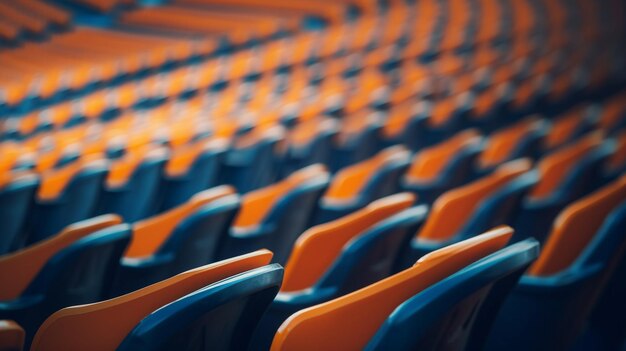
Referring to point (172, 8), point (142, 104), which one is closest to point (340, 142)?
point (142, 104)

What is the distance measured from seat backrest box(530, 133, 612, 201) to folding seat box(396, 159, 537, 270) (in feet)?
0.30

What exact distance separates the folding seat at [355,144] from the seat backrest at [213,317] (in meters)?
0.93

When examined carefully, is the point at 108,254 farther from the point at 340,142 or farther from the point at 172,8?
the point at 172,8

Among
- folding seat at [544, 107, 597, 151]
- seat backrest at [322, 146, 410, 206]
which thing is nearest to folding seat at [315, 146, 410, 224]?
seat backrest at [322, 146, 410, 206]

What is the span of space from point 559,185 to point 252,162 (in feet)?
1.57

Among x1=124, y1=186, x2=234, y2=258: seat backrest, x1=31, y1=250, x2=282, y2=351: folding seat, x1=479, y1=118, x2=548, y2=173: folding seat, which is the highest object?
x1=31, y1=250, x2=282, y2=351: folding seat

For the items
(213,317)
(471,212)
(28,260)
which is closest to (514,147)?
(471,212)

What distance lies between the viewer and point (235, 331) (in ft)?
1.25

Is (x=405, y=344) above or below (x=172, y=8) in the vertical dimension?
below

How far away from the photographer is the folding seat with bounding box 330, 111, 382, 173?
4.32ft

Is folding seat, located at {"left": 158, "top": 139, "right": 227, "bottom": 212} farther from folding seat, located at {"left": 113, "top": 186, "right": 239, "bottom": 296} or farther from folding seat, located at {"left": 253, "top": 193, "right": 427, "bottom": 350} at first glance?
folding seat, located at {"left": 253, "top": 193, "right": 427, "bottom": 350}

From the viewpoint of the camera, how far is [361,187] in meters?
0.95

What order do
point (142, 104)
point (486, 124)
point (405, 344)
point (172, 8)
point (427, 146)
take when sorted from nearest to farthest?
point (405, 344)
point (427, 146)
point (486, 124)
point (142, 104)
point (172, 8)

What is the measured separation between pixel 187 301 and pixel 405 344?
4.0 inches
